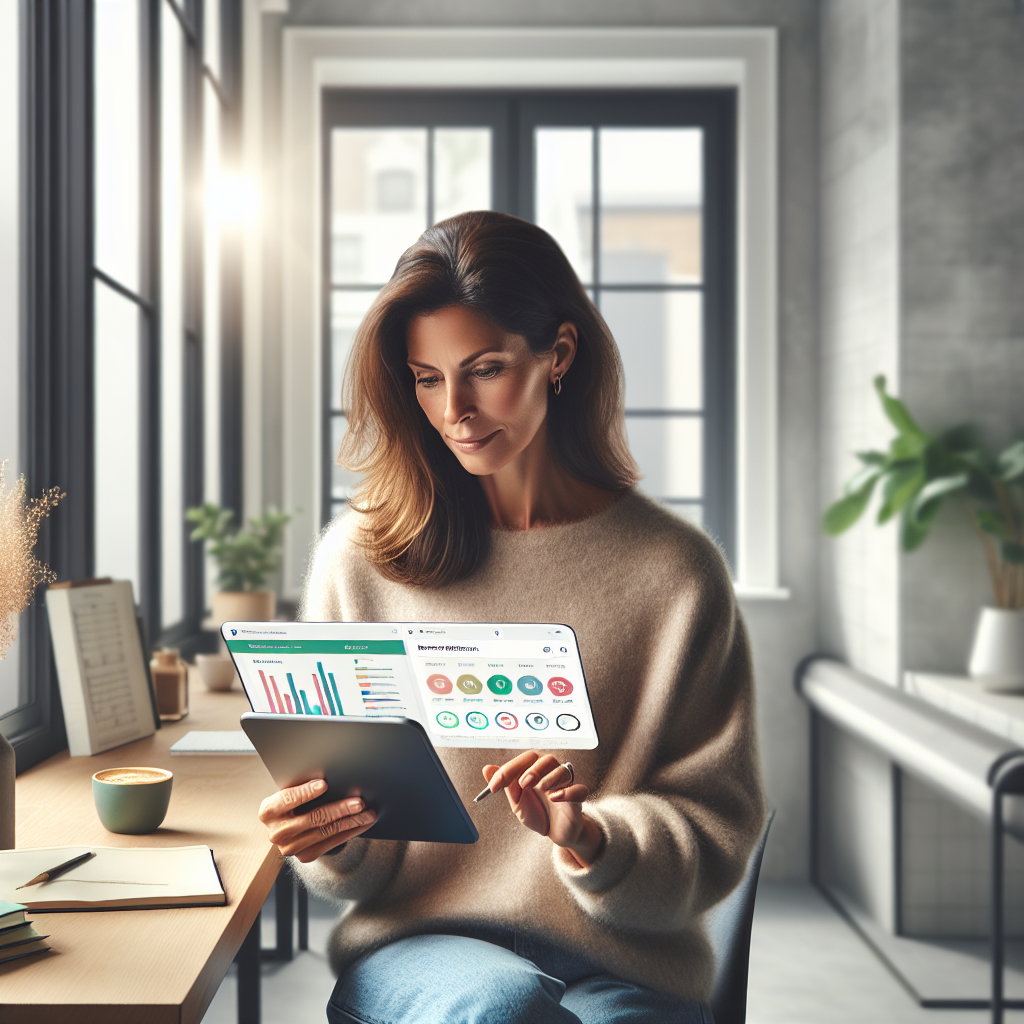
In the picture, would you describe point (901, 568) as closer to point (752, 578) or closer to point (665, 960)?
point (752, 578)

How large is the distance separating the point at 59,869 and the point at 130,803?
0.18m

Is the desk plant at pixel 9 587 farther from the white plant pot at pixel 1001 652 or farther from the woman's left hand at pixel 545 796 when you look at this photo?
the white plant pot at pixel 1001 652

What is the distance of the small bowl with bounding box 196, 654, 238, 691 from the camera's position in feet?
7.21

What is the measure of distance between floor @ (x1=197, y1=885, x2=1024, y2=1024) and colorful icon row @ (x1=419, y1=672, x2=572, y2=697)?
137 cm

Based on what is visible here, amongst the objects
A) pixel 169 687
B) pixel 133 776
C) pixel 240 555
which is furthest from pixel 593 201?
pixel 133 776

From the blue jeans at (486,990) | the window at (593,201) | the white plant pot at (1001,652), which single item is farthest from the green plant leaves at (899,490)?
the blue jeans at (486,990)

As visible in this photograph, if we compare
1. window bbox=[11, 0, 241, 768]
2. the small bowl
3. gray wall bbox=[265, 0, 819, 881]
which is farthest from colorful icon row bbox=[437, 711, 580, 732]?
gray wall bbox=[265, 0, 819, 881]

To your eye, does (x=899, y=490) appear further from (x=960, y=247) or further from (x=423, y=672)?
(x=423, y=672)

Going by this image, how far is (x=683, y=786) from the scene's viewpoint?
1.15 metres

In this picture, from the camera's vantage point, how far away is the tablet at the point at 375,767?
90cm

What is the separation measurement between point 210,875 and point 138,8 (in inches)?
86.8

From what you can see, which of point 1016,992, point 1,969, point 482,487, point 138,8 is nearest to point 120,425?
point 138,8

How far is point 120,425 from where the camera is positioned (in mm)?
2326

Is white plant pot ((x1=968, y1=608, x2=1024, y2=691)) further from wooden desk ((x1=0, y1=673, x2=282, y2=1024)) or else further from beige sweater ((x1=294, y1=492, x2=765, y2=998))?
wooden desk ((x1=0, y1=673, x2=282, y2=1024))
